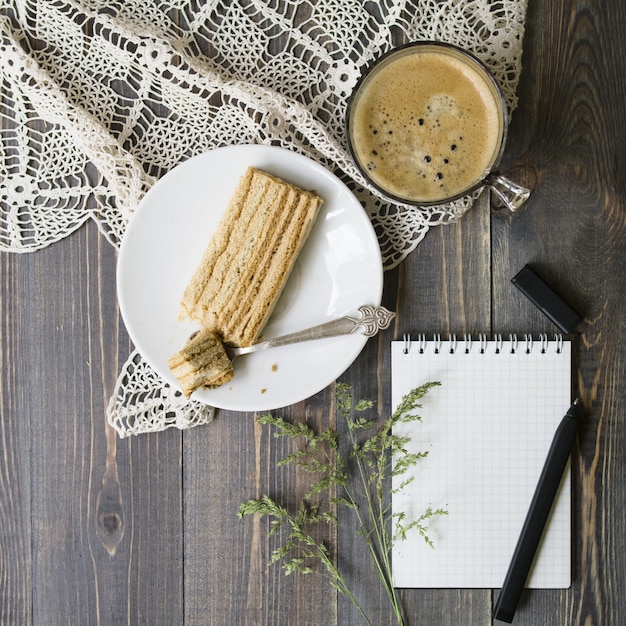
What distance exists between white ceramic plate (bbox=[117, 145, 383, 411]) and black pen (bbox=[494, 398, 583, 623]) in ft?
1.20

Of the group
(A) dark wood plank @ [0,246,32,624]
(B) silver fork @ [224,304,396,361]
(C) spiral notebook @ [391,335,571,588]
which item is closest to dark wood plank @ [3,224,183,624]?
(A) dark wood plank @ [0,246,32,624]

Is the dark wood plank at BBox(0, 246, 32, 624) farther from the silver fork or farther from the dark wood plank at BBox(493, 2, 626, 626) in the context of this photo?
the dark wood plank at BBox(493, 2, 626, 626)

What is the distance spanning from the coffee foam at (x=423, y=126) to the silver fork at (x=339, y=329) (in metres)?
0.18

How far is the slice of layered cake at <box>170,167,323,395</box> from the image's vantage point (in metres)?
1.03

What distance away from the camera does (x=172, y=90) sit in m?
1.09

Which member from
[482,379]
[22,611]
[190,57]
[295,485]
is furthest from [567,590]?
[190,57]

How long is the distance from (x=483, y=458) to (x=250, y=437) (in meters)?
0.38

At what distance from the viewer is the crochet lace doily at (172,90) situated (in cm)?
108

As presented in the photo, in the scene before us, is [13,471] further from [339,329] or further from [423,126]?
[423,126]

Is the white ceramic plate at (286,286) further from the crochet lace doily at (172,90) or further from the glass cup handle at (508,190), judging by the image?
the glass cup handle at (508,190)

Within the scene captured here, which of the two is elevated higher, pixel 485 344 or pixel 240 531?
pixel 485 344

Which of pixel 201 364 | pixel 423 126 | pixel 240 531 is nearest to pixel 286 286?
pixel 201 364

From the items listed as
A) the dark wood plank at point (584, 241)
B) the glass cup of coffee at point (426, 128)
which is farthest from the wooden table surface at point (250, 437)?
the glass cup of coffee at point (426, 128)

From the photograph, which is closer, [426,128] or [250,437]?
[426,128]
